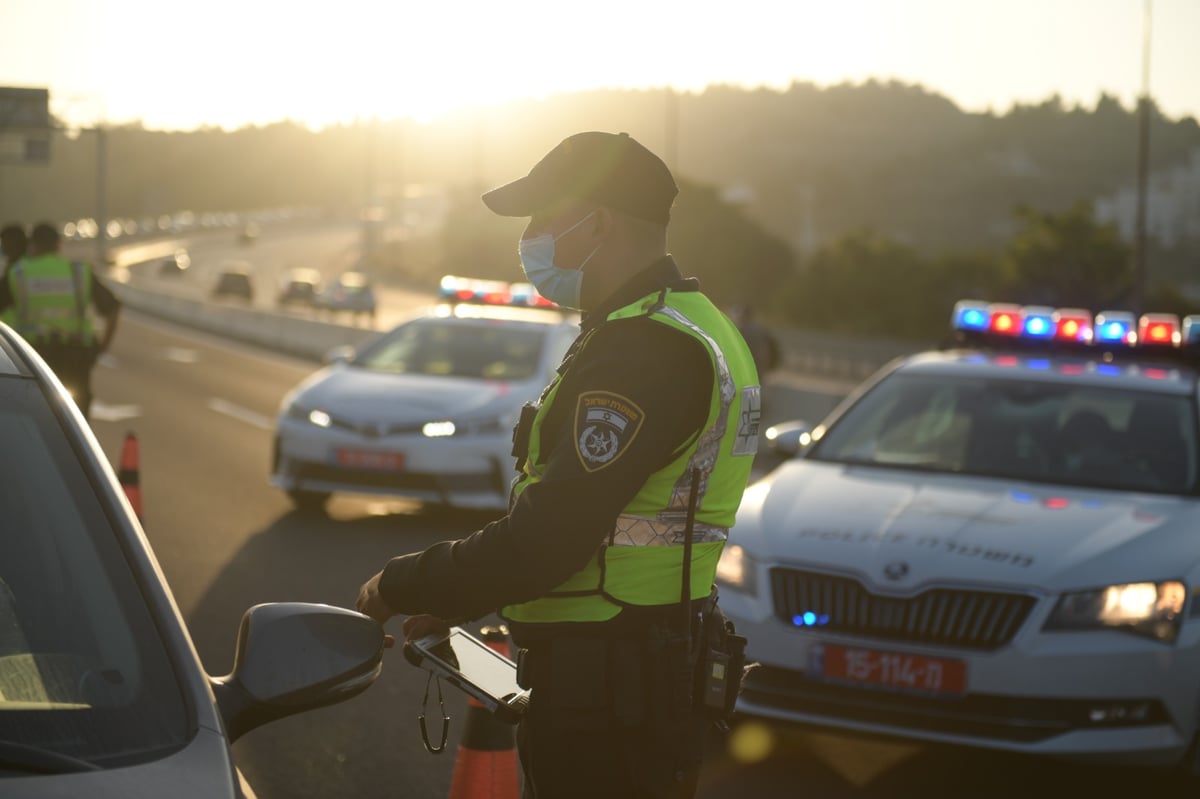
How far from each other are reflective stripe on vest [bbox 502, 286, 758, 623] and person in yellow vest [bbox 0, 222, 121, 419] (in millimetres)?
8315

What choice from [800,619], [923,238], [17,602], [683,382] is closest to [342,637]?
[17,602]

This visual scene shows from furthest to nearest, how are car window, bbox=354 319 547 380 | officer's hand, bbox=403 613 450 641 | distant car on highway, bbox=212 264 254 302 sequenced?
distant car on highway, bbox=212 264 254 302 < car window, bbox=354 319 547 380 < officer's hand, bbox=403 613 450 641

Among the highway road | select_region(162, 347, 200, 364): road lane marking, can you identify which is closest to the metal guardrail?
select_region(162, 347, 200, 364): road lane marking

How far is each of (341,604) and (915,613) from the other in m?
3.83

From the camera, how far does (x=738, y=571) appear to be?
6164 millimetres

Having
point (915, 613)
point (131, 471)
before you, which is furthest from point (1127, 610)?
point (131, 471)

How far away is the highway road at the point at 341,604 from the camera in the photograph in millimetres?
5988

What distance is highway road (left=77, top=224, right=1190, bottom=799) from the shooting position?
5.99 metres

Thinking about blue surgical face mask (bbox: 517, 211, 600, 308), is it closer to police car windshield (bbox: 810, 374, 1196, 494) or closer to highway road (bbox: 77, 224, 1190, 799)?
highway road (bbox: 77, 224, 1190, 799)

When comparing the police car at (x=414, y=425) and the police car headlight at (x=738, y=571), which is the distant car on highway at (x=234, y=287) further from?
the police car headlight at (x=738, y=571)

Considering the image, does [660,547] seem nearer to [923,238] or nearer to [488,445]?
[488,445]

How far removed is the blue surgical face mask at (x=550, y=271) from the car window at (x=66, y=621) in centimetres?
95

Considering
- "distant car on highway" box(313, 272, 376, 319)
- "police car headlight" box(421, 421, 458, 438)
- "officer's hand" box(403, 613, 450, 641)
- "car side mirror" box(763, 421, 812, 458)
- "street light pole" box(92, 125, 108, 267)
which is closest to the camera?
"officer's hand" box(403, 613, 450, 641)

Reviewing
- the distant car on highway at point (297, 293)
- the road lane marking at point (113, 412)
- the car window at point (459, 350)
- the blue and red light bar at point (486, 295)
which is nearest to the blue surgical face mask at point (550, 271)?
the car window at point (459, 350)
